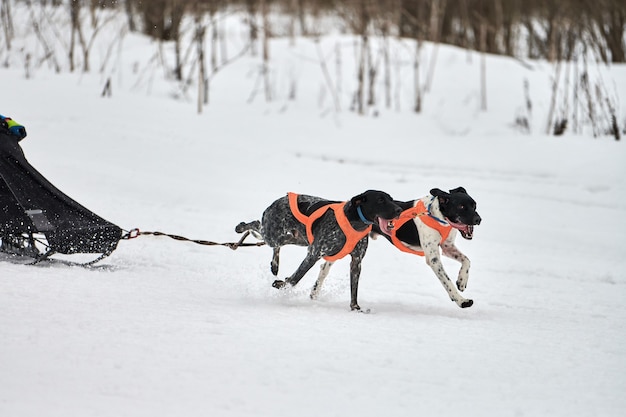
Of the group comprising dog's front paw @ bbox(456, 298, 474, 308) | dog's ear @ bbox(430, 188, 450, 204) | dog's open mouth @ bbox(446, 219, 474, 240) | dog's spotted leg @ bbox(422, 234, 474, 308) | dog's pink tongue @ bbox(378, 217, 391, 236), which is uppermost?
dog's ear @ bbox(430, 188, 450, 204)

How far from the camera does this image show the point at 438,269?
529cm

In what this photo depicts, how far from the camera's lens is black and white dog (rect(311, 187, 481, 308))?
5.13m

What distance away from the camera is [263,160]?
10.5 m

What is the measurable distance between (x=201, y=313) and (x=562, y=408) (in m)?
A: 2.06

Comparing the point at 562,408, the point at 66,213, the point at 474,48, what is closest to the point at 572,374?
the point at 562,408

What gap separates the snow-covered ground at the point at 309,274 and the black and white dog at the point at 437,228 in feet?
0.78

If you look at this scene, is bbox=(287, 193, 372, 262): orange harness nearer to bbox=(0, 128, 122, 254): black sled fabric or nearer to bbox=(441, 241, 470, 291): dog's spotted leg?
bbox=(441, 241, 470, 291): dog's spotted leg

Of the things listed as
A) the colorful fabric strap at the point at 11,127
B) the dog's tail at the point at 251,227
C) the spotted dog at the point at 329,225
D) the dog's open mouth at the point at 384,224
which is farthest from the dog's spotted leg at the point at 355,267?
the colorful fabric strap at the point at 11,127

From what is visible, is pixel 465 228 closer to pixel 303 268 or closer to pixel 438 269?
pixel 438 269

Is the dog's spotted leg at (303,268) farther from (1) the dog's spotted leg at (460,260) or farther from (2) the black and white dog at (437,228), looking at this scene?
(1) the dog's spotted leg at (460,260)

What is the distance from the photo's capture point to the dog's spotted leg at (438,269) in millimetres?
5238

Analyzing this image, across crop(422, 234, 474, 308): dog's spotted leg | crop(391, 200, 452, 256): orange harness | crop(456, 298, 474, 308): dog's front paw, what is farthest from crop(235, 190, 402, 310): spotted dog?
crop(456, 298, 474, 308): dog's front paw

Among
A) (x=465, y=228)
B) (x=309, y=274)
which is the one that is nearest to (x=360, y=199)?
(x=465, y=228)

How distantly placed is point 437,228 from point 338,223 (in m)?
0.66
